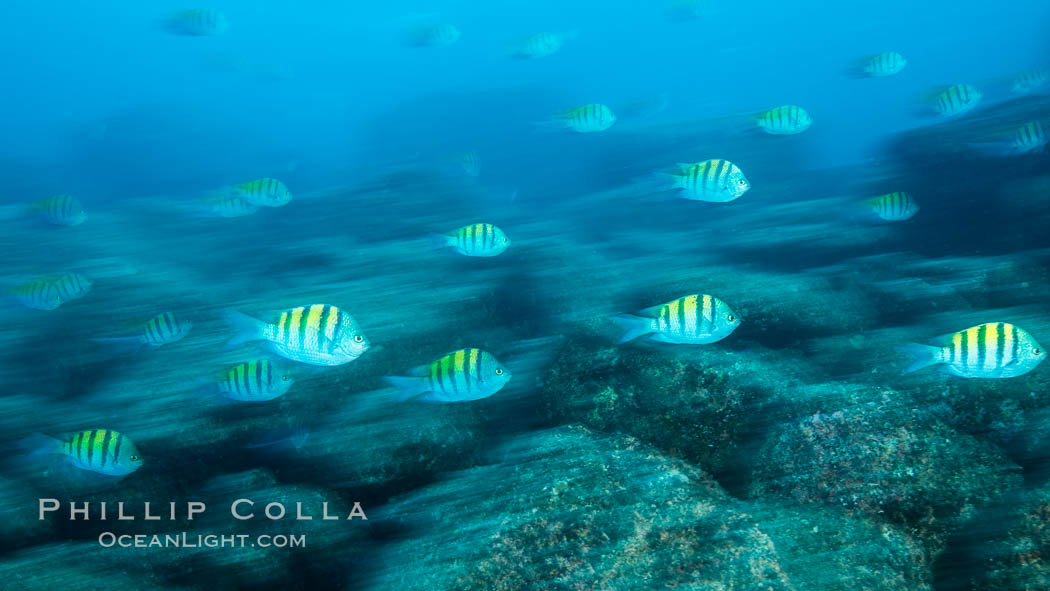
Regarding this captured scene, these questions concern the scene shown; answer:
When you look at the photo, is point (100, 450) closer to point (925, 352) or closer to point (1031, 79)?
point (925, 352)

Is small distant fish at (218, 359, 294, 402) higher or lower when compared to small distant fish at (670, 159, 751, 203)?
lower

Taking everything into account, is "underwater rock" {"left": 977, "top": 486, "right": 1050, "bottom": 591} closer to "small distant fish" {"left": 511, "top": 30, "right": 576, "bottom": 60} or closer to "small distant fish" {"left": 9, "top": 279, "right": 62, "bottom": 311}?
"small distant fish" {"left": 9, "top": 279, "right": 62, "bottom": 311}

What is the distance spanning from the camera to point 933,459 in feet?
11.5

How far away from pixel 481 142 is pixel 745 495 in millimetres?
23946

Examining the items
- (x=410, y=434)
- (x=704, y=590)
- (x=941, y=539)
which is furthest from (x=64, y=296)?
(x=941, y=539)

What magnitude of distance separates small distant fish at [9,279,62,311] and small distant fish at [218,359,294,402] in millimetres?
3377

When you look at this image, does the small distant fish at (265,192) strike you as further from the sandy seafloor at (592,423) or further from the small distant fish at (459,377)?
the small distant fish at (459,377)

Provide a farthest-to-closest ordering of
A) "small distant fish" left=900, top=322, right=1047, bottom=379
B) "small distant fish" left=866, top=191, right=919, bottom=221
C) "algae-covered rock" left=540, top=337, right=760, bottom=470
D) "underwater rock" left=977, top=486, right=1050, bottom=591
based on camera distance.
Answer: "small distant fish" left=866, top=191, right=919, bottom=221 → "algae-covered rock" left=540, top=337, right=760, bottom=470 → "small distant fish" left=900, top=322, right=1047, bottom=379 → "underwater rock" left=977, top=486, right=1050, bottom=591

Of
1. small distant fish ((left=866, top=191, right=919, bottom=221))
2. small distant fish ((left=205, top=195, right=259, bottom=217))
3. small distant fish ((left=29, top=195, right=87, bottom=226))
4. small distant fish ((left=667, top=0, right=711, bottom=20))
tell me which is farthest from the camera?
small distant fish ((left=667, top=0, right=711, bottom=20))

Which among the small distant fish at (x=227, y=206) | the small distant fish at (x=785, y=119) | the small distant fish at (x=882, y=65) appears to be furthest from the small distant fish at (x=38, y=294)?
the small distant fish at (x=882, y=65)

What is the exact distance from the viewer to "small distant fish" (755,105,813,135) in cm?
644

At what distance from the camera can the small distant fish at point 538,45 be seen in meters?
9.85

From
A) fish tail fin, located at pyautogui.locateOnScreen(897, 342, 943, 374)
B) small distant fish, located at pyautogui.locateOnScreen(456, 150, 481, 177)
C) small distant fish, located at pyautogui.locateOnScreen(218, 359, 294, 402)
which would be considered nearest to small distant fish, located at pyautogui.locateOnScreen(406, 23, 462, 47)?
small distant fish, located at pyautogui.locateOnScreen(456, 150, 481, 177)

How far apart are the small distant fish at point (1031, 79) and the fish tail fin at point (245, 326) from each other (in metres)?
14.4
